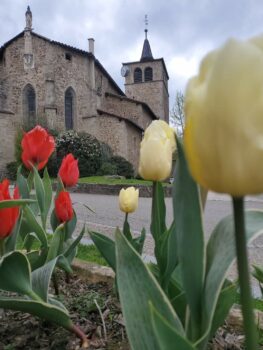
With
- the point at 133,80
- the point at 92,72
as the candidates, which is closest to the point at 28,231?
the point at 92,72

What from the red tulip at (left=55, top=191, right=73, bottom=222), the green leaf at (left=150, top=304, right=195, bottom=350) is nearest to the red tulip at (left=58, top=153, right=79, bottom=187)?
the red tulip at (left=55, top=191, right=73, bottom=222)

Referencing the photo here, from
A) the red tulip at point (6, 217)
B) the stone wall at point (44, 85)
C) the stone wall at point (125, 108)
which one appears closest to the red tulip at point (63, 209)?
the red tulip at point (6, 217)

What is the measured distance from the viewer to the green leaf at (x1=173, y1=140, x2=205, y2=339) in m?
0.64

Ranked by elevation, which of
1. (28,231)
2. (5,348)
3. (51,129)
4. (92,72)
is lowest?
(5,348)

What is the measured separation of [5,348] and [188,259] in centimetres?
76

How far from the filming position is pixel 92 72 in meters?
25.8

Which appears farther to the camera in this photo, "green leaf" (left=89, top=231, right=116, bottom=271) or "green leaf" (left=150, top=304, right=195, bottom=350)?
"green leaf" (left=89, top=231, right=116, bottom=271)

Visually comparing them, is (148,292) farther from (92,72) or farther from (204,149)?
(92,72)

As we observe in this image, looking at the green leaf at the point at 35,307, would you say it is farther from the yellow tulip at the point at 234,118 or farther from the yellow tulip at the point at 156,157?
the yellow tulip at the point at 234,118

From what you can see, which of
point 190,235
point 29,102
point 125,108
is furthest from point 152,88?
point 190,235

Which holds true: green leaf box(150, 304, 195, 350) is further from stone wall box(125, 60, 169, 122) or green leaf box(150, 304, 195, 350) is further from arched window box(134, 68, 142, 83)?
arched window box(134, 68, 142, 83)

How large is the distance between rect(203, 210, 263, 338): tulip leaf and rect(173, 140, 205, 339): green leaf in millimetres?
22

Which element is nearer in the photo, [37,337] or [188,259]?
[188,259]

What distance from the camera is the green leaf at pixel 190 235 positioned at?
64 cm
